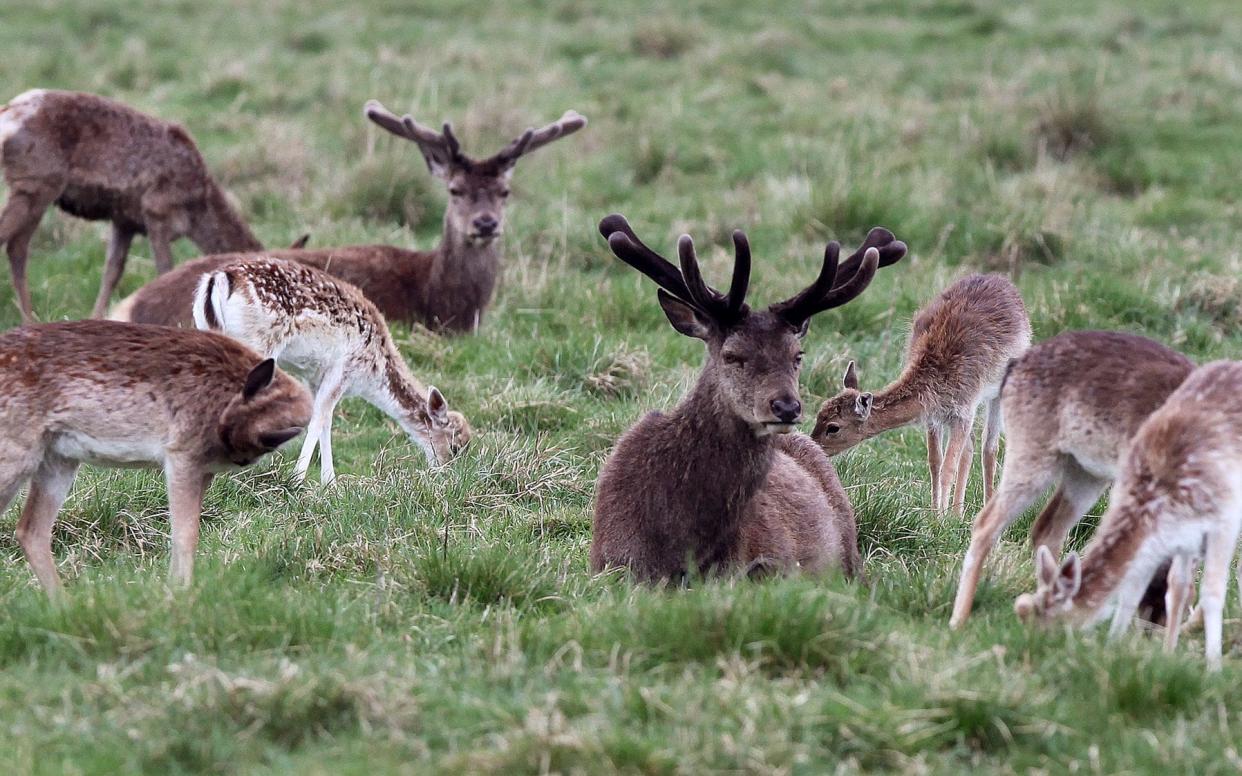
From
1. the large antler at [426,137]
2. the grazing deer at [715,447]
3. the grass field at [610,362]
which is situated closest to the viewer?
the grass field at [610,362]

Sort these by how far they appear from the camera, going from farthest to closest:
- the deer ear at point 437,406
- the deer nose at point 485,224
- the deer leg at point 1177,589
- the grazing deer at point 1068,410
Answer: the deer nose at point 485,224 < the deer ear at point 437,406 < the grazing deer at point 1068,410 < the deer leg at point 1177,589

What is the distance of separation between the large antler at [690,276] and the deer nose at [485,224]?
161 inches

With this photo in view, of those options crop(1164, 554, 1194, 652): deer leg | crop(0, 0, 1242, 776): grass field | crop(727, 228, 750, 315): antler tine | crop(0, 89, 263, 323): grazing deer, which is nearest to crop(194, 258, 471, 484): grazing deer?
crop(0, 0, 1242, 776): grass field

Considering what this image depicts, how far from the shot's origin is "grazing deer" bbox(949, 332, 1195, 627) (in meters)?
5.31

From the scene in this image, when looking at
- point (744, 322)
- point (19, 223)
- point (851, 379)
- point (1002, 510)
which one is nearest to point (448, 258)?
point (19, 223)

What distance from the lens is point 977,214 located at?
10.9 meters

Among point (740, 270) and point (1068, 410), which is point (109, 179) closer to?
point (740, 270)

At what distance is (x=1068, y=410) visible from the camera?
17.7 feet

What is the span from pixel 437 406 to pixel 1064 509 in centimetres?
292

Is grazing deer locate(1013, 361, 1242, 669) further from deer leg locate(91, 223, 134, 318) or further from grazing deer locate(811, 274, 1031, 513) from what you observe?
deer leg locate(91, 223, 134, 318)

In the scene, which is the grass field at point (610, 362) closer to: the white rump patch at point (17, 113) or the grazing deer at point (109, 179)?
the grazing deer at point (109, 179)

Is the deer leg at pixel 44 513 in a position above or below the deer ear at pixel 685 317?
below

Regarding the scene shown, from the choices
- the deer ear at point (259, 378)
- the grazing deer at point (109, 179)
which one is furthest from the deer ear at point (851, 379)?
the grazing deer at point (109, 179)

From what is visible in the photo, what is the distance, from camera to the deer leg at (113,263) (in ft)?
31.3
